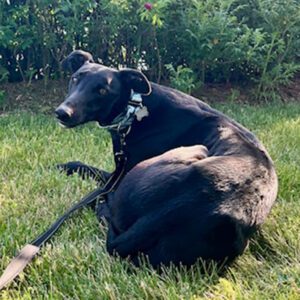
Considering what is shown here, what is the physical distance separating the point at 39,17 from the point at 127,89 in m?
3.30

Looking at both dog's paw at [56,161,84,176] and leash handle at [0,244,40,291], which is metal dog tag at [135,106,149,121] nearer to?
dog's paw at [56,161,84,176]

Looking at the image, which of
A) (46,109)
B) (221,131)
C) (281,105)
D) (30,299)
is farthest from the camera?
(281,105)

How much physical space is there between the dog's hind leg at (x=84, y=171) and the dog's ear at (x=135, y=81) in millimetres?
682

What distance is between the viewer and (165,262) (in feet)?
7.99

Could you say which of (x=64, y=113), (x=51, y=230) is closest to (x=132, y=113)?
(x=64, y=113)

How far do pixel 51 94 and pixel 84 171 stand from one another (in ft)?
9.43

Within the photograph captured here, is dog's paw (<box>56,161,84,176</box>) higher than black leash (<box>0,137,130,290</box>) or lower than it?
lower

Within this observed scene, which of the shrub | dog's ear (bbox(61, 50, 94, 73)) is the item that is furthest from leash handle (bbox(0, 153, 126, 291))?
the shrub

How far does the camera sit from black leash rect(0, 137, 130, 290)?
2.44m

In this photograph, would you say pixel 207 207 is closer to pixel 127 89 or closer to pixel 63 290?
pixel 63 290

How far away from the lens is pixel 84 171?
404cm

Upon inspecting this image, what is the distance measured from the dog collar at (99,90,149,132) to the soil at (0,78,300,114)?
2.87m

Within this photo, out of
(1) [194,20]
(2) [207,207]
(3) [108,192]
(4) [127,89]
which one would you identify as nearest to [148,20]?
(1) [194,20]

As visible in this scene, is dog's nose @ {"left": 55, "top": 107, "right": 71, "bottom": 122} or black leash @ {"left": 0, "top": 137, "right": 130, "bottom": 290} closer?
black leash @ {"left": 0, "top": 137, "right": 130, "bottom": 290}
